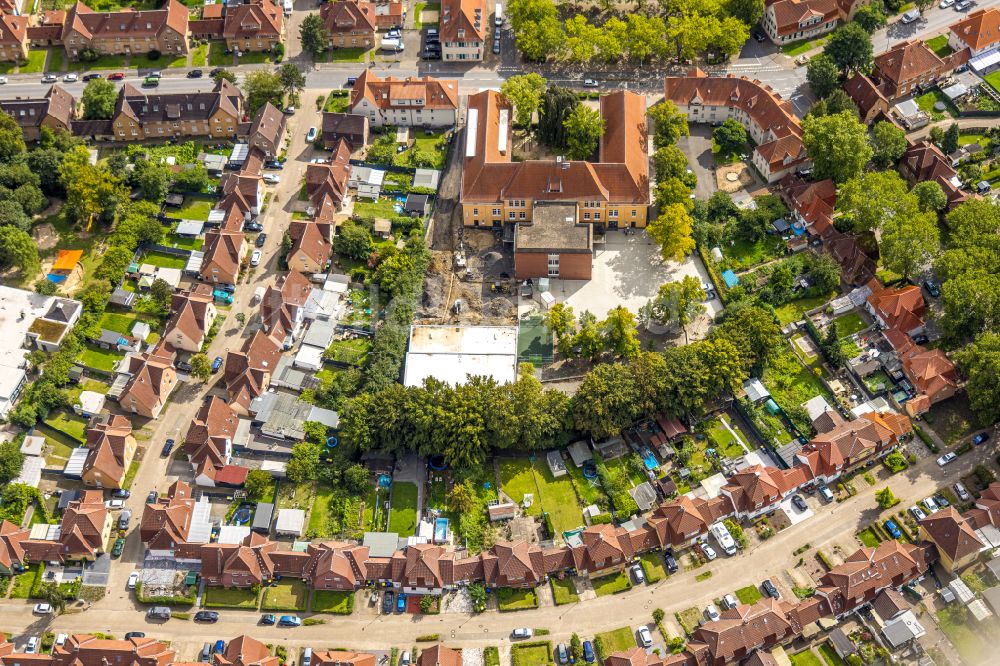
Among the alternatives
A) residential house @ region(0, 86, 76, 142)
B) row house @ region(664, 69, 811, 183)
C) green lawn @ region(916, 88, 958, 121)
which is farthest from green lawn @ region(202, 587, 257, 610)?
green lawn @ region(916, 88, 958, 121)

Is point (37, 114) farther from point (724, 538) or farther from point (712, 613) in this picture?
point (712, 613)

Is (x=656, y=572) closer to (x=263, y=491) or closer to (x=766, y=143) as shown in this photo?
(x=263, y=491)

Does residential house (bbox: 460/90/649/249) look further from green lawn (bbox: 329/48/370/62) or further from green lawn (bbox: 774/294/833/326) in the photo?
green lawn (bbox: 329/48/370/62)

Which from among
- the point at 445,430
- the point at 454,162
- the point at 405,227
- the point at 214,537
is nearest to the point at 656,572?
the point at 445,430

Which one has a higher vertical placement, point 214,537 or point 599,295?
point 599,295

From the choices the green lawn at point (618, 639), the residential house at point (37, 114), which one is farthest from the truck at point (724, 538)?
the residential house at point (37, 114)
